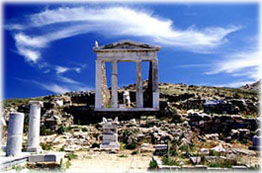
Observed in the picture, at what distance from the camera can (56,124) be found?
20.2m

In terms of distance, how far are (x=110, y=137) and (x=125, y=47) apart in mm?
12686

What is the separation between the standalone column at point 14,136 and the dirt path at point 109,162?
219 centimetres

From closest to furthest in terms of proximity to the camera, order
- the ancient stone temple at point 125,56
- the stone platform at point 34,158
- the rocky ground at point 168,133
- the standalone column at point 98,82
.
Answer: the stone platform at point 34,158
the rocky ground at point 168,133
the standalone column at point 98,82
the ancient stone temple at point 125,56

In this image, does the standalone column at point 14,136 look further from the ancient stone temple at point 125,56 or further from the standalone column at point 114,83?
the ancient stone temple at point 125,56

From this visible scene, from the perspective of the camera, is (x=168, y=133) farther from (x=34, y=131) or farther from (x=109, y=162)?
(x=34, y=131)

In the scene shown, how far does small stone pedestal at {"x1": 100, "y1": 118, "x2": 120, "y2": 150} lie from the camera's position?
1588 centimetres

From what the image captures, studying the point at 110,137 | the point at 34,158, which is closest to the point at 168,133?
the point at 110,137

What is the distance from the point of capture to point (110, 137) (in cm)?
1620

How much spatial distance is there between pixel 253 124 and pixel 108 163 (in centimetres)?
1103

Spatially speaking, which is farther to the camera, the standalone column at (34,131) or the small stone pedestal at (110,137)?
the small stone pedestal at (110,137)

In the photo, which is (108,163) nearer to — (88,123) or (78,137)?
(78,137)

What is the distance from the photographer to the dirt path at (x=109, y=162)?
10.8 m

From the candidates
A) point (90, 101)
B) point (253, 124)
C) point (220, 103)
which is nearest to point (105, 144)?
point (253, 124)

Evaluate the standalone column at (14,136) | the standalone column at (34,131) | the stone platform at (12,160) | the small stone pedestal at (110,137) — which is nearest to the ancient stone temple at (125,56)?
the small stone pedestal at (110,137)
